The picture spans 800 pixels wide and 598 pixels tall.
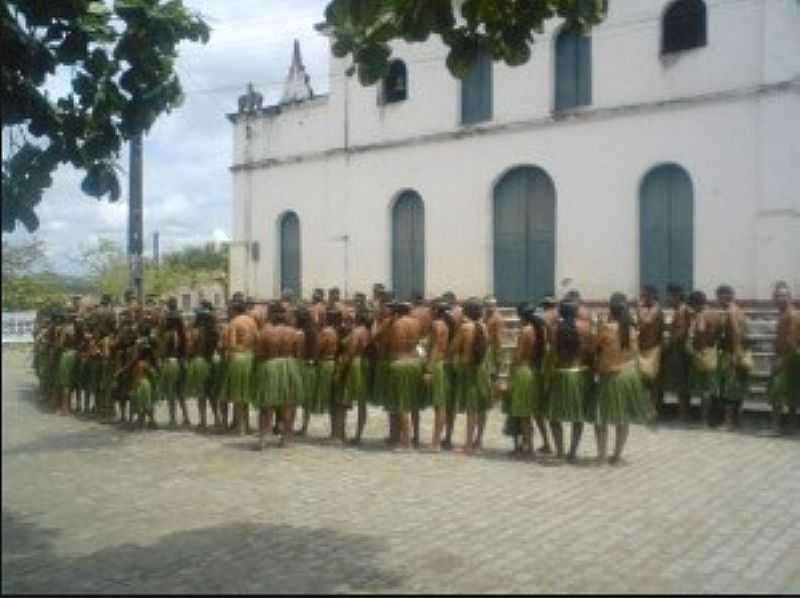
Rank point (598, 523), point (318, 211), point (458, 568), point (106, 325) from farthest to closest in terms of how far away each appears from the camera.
→ point (318, 211), point (106, 325), point (598, 523), point (458, 568)

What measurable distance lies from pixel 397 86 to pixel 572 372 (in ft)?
46.3

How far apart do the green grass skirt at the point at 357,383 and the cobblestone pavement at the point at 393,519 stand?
0.62m

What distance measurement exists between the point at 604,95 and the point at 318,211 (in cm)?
809

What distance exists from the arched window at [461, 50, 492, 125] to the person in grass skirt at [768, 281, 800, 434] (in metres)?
10.6

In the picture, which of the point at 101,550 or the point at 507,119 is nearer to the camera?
the point at 101,550

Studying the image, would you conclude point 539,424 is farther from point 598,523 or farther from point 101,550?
point 101,550

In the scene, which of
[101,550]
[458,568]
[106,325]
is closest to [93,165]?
[101,550]

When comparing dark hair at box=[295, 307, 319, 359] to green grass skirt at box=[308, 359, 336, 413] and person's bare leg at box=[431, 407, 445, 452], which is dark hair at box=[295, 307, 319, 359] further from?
person's bare leg at box=[431, 407, 445, 452]

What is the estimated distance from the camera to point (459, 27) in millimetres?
6180

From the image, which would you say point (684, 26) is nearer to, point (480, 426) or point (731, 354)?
point (731, 354)

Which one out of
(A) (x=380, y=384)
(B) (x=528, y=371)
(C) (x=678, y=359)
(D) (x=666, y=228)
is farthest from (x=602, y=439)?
(D) (x=666, y=228)

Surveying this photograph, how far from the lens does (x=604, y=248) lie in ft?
65.1

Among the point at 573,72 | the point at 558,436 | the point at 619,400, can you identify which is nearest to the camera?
the point at 619,400

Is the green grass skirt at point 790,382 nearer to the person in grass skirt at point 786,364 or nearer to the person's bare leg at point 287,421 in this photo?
the person in grass skirt at point 786,364
